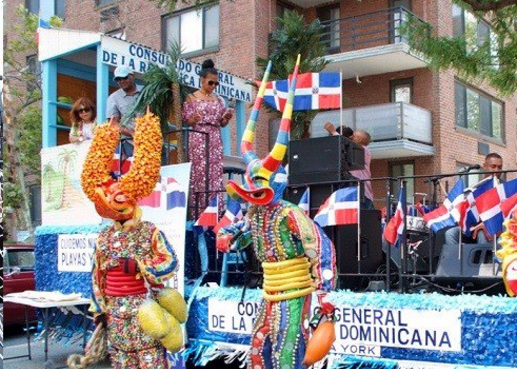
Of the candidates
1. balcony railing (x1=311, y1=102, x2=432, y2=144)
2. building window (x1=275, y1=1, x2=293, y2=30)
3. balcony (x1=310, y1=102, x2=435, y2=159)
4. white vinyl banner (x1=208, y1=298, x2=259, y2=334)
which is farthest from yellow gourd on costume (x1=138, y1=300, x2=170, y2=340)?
building window (x1=275, y1=1, x2=293, y2=30)

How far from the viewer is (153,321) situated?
14.9ft

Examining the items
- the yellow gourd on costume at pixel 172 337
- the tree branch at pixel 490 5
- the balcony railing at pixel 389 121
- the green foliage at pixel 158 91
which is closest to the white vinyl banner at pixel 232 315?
the yellow gourd on costume at pixel 172 337

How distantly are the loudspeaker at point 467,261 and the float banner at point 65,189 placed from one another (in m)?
3.71

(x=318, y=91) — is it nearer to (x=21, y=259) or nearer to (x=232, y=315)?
(x=232, y=315)

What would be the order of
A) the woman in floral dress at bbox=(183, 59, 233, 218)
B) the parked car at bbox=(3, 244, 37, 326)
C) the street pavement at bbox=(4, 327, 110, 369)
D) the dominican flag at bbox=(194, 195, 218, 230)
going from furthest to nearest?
the parked car at bbox=(3, 244, 37, 326) → the street pavement at bbox=(4, 327, 110, 369) → the woman in floral dress at bbox=(183, 59, 233, 218) → the dominican flag at bbox=(194, 195, 218, 230)

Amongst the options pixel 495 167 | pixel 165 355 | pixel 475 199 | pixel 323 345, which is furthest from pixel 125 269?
pixel 495 167

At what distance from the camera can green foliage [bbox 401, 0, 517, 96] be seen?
7.97 metres

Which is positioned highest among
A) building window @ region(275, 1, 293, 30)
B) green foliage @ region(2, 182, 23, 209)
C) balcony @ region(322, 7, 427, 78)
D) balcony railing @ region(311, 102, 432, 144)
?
building window @ region(275, 1, 293, 30)

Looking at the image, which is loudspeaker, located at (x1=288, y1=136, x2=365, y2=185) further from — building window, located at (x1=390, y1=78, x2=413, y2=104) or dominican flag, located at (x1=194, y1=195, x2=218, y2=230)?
building window, located at (x1=390, y1=78, x2=413, y2=104)

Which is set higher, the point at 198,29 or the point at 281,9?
the point at 281,9

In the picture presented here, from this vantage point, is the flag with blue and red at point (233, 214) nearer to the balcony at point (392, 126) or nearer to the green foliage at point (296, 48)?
the green foliage at point (296, 48)

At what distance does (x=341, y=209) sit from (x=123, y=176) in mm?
1923

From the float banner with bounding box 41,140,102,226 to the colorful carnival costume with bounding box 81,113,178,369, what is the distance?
2629 mm

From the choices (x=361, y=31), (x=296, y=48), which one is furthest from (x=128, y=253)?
(x=361, y=31)
